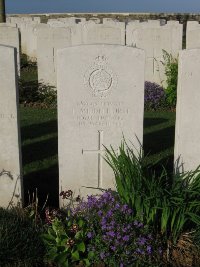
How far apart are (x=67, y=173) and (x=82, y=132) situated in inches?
17.7

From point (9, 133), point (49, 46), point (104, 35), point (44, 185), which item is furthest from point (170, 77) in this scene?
point (9, 133)

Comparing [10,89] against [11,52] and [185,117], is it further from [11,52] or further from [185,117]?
[185,117]

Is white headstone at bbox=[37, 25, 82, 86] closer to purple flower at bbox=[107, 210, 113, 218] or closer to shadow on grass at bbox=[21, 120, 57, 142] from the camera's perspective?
shadow on grass at bbox=[21, 120, 57, 142]

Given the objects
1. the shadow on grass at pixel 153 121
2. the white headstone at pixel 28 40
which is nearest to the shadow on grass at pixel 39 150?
the shadow on grass at pixel 153 121

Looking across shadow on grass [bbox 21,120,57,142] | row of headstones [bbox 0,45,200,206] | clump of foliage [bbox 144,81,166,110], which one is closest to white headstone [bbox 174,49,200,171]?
row of headstones [bbox 0,45,200,206]

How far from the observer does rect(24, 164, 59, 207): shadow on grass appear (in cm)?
507

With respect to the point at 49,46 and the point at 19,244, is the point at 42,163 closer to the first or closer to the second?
the point at 19,244

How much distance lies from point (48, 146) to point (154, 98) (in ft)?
11.4

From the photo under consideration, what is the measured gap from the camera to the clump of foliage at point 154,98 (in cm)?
960

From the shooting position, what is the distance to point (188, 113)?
4480 millimetres

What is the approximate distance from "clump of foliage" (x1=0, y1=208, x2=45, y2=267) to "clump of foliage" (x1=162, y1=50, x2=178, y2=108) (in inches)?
242

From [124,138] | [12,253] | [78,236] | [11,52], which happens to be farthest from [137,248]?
[11,52]

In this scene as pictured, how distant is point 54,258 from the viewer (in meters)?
3.69

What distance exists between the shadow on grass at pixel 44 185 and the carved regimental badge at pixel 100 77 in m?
1.30
